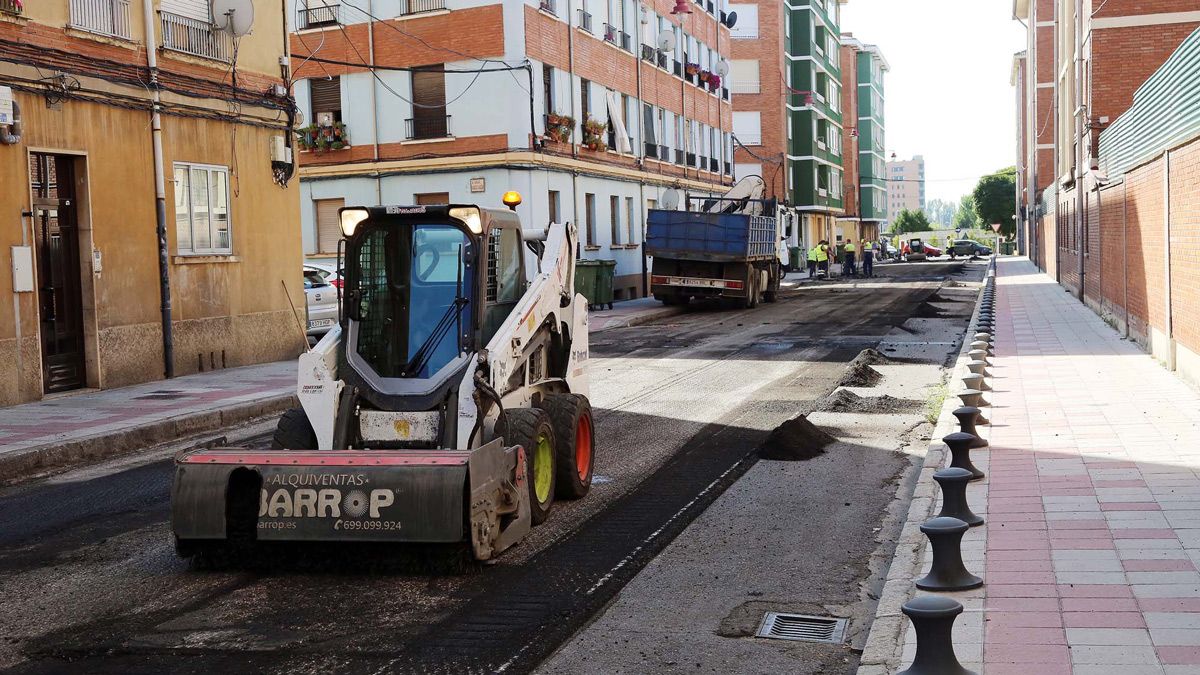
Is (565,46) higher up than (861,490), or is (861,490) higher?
(565,46)

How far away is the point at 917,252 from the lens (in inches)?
3578

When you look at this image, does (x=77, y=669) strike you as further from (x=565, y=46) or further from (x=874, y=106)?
(x=874, y=106)

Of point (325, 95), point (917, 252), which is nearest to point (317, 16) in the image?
point (325, 95)

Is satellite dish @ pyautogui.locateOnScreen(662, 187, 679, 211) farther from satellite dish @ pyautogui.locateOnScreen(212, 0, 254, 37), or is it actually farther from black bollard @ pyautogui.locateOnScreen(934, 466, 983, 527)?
black bollard @ pyautogui.locateOnScreen(934, 466, 983, 527)

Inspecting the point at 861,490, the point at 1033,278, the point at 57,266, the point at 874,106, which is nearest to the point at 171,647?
the point at 861,490

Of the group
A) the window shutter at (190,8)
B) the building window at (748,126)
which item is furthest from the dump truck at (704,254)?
the building window at (748,126)

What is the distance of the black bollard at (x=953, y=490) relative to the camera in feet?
23.1

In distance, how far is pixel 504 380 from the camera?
7.83 metres

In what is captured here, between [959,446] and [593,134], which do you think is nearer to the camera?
[959,446]

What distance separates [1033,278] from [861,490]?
129 feet

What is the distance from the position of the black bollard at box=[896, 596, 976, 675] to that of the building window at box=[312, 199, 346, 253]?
28.7m

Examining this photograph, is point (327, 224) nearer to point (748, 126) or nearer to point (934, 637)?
point (934, 637)

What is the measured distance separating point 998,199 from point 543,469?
124470mm

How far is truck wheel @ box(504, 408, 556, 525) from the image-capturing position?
7637 mm
